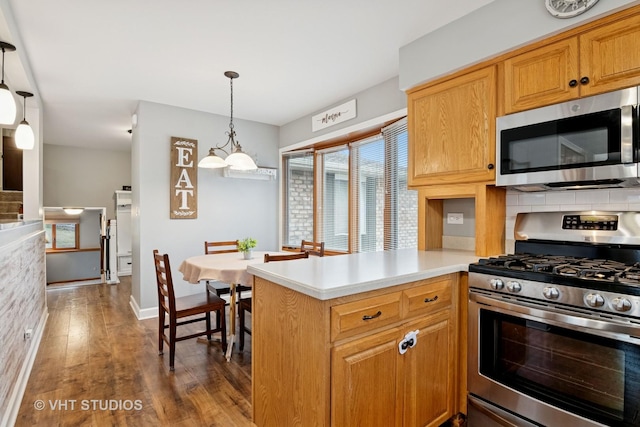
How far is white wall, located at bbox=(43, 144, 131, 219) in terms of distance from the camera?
636 cm

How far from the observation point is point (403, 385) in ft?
5.17

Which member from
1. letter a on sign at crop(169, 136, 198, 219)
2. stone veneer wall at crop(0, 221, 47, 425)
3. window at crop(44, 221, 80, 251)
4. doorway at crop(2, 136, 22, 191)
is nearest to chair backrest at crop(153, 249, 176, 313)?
stone veneer wall at crop(0, 221, 47, 425)

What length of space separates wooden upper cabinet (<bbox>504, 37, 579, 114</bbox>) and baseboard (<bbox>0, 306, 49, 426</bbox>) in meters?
3.49

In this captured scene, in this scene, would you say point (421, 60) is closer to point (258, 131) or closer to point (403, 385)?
point (403, 385)

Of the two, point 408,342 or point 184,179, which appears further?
point 184,179

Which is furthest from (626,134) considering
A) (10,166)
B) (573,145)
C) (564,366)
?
(10,166)

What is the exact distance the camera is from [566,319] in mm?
Answer: 1458

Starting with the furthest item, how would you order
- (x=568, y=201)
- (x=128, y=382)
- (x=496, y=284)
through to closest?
(x=128, y=382), (x=568, y=201), (x=496, y=284)

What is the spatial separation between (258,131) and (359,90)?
187 cm

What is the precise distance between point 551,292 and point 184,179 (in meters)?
3.92

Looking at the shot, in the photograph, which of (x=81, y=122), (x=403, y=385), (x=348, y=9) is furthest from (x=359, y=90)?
(x=81, y=122)

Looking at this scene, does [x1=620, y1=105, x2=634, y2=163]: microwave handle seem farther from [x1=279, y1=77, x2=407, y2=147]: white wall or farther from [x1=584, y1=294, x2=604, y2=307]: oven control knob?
[x1=279, y1=77, x2=407, y2=147]: white wall

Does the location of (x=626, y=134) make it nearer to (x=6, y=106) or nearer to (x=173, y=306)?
(x=173, y=306)

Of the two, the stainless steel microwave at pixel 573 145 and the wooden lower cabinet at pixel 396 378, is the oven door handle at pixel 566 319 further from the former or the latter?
the stainless steel microwave at pixel 573 145
